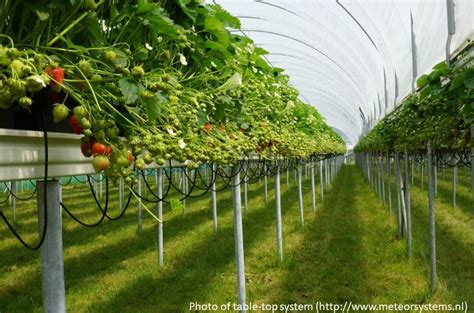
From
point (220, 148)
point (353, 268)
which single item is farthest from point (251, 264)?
point (220, 148)

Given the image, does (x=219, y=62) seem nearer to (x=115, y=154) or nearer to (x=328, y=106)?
(x=115, y=154)

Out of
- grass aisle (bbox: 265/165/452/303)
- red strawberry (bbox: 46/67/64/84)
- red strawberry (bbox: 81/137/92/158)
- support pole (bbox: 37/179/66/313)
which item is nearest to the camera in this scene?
red strawberry (bbox: 46/67/64/84)

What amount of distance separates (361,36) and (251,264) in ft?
28.8

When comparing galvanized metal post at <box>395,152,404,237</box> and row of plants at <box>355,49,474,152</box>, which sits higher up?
row of plants at <box>355,49,474,152</box>

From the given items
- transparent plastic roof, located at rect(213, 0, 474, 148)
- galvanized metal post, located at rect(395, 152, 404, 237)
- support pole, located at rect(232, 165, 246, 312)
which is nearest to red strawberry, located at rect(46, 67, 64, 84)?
support pole, located at rect(232, 165, 246, 312)

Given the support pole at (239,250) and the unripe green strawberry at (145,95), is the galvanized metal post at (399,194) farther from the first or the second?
the unripe green strawberry at (145,95)

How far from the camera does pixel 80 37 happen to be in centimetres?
136

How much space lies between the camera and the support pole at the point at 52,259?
146 centimetres

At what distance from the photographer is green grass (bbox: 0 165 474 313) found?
5.49m

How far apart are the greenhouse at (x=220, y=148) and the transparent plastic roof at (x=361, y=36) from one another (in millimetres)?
68

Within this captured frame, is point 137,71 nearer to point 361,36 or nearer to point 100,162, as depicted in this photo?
point 100,162

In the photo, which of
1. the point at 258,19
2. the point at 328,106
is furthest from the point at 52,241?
the point at 328,106

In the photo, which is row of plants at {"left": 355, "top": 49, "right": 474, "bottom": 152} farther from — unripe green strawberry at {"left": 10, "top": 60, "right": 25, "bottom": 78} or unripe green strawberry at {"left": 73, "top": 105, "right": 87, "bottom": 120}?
unripe green strawberry at {"left": 10, "top": 60, "right": 25, "bottom": 78}

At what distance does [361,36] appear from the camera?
523 inches
